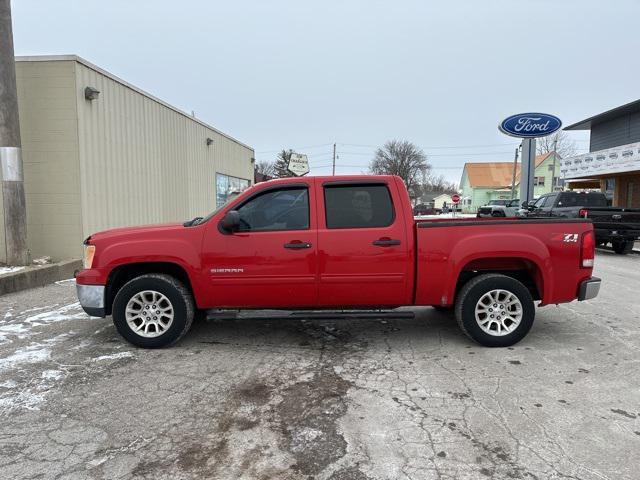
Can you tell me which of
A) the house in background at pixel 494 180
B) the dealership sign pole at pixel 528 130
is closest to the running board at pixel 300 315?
the dealership sign pole at pixel 528 130

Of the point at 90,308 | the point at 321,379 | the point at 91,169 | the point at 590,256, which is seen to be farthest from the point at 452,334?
the point at 91,169

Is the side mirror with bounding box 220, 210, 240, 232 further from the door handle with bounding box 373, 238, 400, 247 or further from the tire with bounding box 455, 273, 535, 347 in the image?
the tire with bounding box 455, 273, 535, 347

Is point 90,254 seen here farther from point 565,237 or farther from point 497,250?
point 565,237

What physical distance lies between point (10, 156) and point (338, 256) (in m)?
7.20

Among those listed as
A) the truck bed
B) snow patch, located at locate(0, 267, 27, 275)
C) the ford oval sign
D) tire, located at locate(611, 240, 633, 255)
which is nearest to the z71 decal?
the truck bed

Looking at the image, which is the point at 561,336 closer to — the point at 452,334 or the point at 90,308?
the point at 452,334

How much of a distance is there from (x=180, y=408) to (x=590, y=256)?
4.34 meters

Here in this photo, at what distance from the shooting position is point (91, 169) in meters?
9.99

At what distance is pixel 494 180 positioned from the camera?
77.4 m

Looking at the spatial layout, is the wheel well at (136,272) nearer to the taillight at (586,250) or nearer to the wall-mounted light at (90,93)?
the taillight at (586,250)

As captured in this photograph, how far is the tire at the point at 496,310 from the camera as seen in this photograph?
4.90 m

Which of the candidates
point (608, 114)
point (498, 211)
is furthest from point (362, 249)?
point (608, 114)

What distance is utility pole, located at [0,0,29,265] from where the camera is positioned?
8336mm

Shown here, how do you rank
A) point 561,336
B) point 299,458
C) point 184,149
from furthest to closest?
1. point 184,149
2. point 561,336
3. point 299,458
